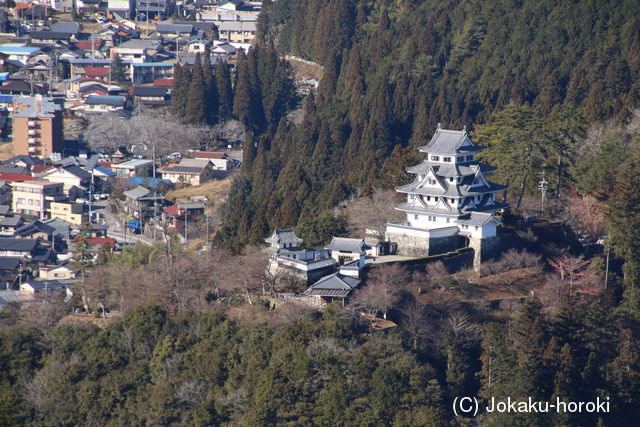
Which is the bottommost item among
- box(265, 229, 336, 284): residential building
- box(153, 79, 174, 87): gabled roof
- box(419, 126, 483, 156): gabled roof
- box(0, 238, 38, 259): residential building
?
box(0, 238, 38, 259): residential building

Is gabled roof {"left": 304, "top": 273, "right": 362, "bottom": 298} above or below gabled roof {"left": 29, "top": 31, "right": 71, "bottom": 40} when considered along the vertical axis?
below

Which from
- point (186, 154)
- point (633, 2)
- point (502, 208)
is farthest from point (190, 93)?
point (502, 208)

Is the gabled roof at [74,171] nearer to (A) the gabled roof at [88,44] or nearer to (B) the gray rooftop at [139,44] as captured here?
(B) the gray rooftop at [139,44]

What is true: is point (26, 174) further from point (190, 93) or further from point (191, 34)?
point (191, 34)

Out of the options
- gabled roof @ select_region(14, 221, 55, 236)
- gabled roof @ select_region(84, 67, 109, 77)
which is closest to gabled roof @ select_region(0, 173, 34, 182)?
gabled roof @ select_region(14, 221, 55, 236)

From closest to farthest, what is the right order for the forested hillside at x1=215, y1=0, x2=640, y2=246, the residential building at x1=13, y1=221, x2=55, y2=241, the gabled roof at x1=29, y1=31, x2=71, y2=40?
the forested hillside at x1=215, y1=0, x2=640, y2=246 → the residential building at x1=13, y1=221, x2=55, y2=241 → the gabled roof at x1=29, y1=31, x2=71, y2=40

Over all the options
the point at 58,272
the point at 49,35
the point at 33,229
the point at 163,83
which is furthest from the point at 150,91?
the point at 58,272

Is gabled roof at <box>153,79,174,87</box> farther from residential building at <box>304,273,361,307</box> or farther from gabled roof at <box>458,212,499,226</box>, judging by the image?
residential building at <box>304,273,361,307</box>

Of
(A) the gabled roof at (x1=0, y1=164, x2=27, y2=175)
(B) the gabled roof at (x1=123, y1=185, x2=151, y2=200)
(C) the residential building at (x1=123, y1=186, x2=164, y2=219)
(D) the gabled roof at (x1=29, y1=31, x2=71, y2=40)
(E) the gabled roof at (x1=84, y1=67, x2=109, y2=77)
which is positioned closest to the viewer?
(C) the residential building at (x1=123, y1=186, x2=164, y2=219)

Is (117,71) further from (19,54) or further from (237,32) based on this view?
(237,32)
